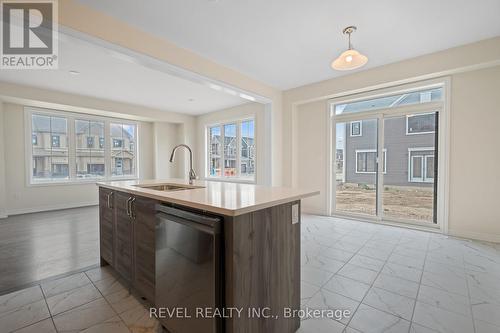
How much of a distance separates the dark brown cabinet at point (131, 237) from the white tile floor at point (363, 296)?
0.21 meters

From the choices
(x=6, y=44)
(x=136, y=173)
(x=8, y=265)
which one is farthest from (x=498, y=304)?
(x=136, y=173)

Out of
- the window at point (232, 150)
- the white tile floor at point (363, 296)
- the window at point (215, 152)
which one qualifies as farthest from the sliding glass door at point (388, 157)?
the window at point (215, 152)

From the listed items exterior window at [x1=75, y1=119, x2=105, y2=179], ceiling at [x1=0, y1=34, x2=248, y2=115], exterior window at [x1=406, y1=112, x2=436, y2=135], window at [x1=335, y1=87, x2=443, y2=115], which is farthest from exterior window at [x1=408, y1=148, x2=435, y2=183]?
exterior window at [x1=75, y1=119, x2=105, y2=179]

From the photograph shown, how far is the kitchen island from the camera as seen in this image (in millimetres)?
1111

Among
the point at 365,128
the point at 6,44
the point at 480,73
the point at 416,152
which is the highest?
the point at 6,44

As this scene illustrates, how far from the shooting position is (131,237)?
73.3 inches

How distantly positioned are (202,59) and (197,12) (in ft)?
3.24

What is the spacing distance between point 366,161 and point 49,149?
24.0 ft

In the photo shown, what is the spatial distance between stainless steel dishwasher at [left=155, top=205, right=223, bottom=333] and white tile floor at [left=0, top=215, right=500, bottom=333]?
1.20ft

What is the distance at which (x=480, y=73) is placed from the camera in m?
3.13

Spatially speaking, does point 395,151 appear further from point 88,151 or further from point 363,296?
point 88,151

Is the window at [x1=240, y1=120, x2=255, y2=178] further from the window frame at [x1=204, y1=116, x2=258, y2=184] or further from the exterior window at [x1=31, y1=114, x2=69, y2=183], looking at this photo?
the exterior window at [x1=31, y1=114, x2=69, y2=183]

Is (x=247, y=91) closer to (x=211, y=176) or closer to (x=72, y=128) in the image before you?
(x=211, y=176)

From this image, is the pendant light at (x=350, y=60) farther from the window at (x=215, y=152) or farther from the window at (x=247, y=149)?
the window at (x=215, y=152)
